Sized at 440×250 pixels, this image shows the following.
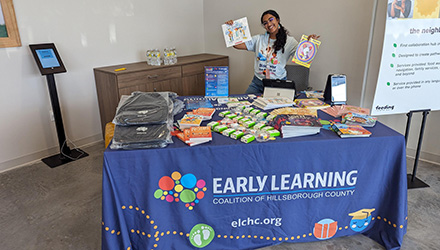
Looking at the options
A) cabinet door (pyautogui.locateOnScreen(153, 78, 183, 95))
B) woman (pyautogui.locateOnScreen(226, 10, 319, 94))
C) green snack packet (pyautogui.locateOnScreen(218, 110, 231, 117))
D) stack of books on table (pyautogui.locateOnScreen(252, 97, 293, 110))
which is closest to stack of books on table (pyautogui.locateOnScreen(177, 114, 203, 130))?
green snack packet (pyautogui.locateOnScreen(218, 110, 231, 117))

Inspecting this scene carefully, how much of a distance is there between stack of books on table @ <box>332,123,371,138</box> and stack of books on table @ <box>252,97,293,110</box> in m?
0.50

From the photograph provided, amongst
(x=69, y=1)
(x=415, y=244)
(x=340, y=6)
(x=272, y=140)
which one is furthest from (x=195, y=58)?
(x=415, y=244)

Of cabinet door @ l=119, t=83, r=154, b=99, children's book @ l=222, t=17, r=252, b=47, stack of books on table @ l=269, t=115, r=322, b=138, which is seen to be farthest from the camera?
cabinet door @ l=119, t=83, r=154, b=99

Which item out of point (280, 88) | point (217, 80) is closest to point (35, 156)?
point (217, 80)

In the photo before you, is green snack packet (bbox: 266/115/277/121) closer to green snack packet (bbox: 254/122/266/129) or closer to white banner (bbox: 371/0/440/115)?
green snack packet (bbox: 254/122/266/129)

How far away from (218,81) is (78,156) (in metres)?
1.95

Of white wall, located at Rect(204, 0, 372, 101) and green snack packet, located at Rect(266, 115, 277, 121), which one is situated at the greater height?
white wall, located at Rect(204, 0, 372, 101)

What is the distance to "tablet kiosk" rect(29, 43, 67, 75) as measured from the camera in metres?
3.00

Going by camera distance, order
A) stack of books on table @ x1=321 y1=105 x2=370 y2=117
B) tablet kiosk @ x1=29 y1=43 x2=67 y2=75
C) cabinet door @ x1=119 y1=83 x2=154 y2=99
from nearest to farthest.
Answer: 1. stack of books on table @ x1=321 y1=105 x2=370 y2=117
2. tablet kiosk @ x1=29 y1=43 x2=67 y2=75
3. cabinet door @ x1=119 y1=83 x2=154 y2=99

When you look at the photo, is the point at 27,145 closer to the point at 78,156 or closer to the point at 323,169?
the point at 78,156

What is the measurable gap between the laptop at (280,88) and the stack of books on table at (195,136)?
0.92 metres

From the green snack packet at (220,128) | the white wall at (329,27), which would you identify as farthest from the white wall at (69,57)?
the green snack packet at (220,128)

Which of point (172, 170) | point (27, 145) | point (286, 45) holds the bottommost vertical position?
point (27, 145)

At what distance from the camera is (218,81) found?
2.59 m
